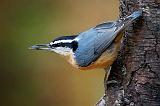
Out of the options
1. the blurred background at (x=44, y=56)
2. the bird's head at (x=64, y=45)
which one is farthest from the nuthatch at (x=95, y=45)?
the blurred background at (x=44, y=56)

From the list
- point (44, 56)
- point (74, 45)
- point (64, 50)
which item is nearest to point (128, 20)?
point (74, 45)

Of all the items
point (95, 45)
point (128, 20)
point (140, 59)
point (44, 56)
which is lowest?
point (44, 56)

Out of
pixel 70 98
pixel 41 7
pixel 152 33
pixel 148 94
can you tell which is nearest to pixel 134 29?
pixel 152 33

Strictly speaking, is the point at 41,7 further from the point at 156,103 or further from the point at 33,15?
the point at 156,103

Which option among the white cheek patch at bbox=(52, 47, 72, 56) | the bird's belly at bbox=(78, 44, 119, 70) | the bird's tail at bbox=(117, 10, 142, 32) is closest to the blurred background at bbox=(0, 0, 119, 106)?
the white cheek patch at bbox=(52, 47, 72, 56)

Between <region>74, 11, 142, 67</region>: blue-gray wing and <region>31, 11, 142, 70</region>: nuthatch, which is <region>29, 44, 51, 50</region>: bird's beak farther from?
<region>74, 11, 142, 67</region>: blue-gray wing

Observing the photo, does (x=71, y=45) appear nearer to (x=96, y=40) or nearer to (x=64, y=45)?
(x=64, y=45)

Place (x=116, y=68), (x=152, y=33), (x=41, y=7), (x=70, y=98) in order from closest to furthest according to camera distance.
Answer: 1. (x=152, y=33)
2. (x=116, y=68)
3. (x=70, y=98)
4. (x=41, y=7)
